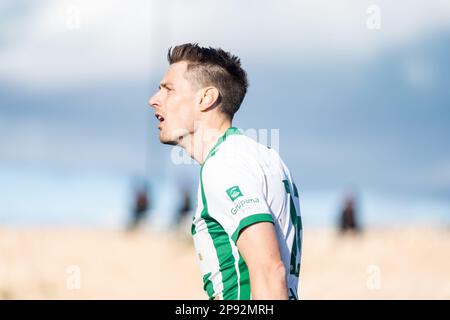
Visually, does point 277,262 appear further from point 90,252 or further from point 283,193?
point 90,252

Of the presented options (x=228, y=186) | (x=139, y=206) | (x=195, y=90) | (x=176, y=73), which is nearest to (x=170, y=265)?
(x=139, y=206)

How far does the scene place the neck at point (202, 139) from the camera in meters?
4.11

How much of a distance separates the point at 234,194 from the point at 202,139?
67cm

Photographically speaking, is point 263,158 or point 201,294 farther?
point 201,294

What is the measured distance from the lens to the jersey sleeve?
3502 millimetres

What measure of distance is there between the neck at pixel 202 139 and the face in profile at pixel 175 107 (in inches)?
1.6

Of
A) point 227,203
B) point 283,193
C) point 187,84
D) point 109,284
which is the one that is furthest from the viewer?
point 109,284

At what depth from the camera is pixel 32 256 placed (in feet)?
76.3

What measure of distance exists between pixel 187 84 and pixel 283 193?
947 mm

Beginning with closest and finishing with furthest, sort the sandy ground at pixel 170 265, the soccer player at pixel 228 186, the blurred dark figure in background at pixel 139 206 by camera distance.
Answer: the soccer player at pixel 228 186
the sandy ground at pixel 170 265
the blurred dark figure in background at pixel 139 206

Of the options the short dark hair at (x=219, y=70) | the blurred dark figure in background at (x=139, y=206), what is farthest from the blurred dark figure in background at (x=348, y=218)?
the short dark hair at (x=219, y=70)

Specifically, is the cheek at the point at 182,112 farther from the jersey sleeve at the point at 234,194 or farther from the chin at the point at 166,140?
the jersey sleeve at the point at 234,194

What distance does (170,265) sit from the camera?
67.8ft
